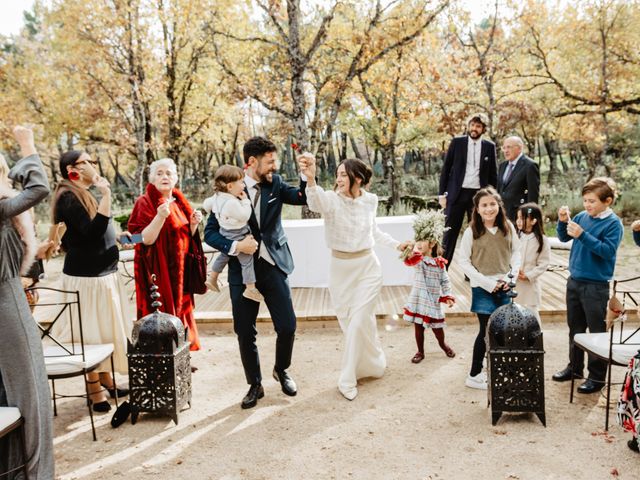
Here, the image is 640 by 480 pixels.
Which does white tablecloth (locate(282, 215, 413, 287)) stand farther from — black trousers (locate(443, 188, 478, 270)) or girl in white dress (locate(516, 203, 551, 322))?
girl in white dress (locate(516, 203, 551, 322))

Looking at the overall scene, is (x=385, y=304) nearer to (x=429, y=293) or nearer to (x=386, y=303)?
(x=386, y=303)

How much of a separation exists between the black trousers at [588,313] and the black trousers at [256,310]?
7.62 ft

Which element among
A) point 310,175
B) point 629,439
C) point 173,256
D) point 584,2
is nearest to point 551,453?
point 629,439

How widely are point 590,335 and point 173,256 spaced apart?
11.5 feet

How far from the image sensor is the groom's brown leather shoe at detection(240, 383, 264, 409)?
13.4 feet

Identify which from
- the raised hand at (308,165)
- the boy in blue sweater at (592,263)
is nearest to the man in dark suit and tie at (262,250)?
the raised hand at (308,165)

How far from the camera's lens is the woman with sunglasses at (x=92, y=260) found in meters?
3.76

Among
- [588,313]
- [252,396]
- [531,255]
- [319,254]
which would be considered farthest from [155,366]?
[319,254]

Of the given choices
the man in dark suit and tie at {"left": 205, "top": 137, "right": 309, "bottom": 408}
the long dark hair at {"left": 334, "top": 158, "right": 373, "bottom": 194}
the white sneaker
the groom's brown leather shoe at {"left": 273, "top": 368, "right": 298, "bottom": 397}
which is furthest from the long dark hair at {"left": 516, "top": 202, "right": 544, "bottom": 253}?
the groom's brown leather shoe at {"left": 273, "top": 368, "right": 298, "bottom": 397}

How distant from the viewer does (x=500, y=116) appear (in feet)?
57.3

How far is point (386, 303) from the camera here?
21.6 ft

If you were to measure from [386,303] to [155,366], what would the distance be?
3.47 m

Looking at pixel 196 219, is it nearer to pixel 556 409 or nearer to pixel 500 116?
pixel 556 409

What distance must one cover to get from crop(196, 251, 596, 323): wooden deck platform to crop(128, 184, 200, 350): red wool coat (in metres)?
1.64
